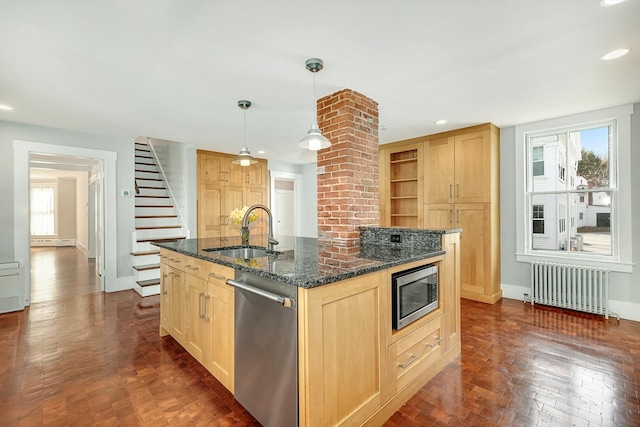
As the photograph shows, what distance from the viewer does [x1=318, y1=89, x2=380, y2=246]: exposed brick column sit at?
2.88 metres

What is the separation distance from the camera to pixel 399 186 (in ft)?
18.3

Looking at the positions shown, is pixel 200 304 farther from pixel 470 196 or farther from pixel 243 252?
pixel 470 196

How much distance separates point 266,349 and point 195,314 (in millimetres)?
1005

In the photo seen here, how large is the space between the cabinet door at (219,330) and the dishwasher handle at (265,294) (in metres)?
0.17

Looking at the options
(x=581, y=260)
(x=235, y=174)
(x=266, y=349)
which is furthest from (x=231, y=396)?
(x=235, y=174)

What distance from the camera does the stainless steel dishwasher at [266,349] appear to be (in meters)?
1.47

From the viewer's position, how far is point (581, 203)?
Answer: 3910 mm

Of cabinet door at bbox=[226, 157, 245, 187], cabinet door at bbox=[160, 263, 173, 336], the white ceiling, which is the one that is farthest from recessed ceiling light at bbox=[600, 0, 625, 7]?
cabinet door at bbox=[226, 157, 245, 187]

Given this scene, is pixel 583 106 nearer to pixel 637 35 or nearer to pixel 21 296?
pixel 637 35

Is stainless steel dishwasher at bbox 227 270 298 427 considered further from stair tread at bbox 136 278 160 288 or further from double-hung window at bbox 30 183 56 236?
double-hung window at bbox 30 183 56 236

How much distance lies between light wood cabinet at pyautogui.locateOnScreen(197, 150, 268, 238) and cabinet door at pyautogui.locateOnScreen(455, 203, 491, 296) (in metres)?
4.32

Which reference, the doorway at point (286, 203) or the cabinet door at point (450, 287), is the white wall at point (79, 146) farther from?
the cabinet door at point (450, 287)

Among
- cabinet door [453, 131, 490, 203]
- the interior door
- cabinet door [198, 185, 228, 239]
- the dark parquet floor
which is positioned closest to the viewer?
the dark parquet floor

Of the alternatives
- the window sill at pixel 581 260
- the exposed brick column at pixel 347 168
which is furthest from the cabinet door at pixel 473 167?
the exposed brick column at pixel 347 168
